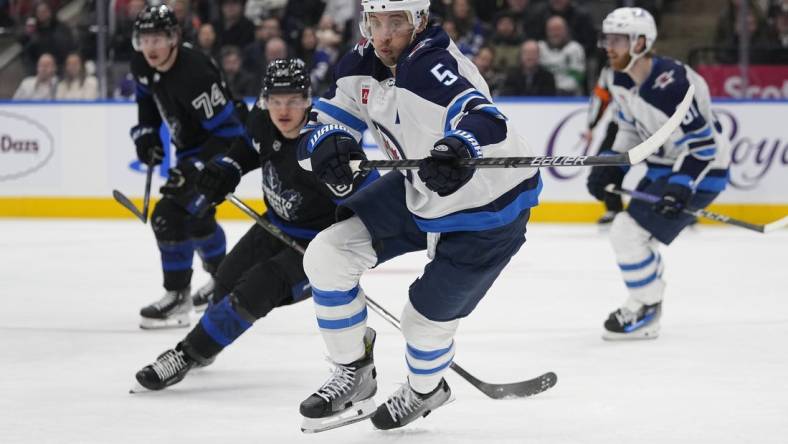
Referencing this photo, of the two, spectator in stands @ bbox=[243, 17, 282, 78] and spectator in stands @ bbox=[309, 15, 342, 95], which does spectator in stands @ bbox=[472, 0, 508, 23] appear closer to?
spectator in stands @ bbox=[309, 15, 342, 95]

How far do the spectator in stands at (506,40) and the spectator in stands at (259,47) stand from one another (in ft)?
5.10

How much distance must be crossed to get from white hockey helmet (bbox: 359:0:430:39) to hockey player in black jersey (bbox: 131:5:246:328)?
187cm

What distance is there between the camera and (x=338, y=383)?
3.05 metres

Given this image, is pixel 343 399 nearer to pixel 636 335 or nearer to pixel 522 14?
pixel 636 335

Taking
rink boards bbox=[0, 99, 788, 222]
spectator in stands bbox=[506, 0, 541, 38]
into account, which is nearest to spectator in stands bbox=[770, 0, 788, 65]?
rink boards bbox=[0, 99, 788, 222]

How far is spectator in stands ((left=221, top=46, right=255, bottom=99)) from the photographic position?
904 cm

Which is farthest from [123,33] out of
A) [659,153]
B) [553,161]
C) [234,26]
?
[553,161]

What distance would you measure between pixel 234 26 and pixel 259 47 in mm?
310

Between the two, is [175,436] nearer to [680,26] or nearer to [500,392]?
[500,392]

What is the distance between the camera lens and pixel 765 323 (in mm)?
4875

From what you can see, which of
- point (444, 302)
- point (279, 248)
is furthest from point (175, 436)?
point (279, 248)

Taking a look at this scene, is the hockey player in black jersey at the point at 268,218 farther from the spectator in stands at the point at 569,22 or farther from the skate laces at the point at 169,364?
the spectator in stands at the point at 569,22

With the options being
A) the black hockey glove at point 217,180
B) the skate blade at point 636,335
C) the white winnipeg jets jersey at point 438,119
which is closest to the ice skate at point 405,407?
the white winnipeg jets jersey at point 438,119

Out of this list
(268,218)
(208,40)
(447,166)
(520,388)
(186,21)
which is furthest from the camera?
(186,21)
